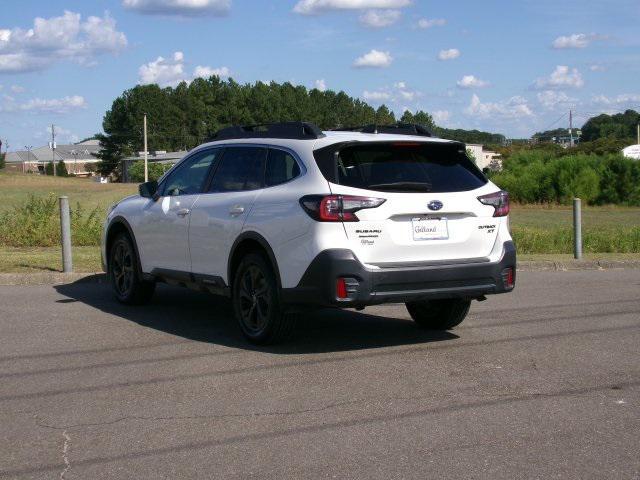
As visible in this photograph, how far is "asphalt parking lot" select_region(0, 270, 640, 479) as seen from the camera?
514cm

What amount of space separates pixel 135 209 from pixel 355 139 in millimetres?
3451

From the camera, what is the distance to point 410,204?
768cm

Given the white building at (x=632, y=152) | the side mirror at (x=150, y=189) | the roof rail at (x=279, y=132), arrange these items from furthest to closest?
the white building at (x=632, y=152)
the side mirror at (x=150, y=189)
the roof rail at (x=279, y=132)

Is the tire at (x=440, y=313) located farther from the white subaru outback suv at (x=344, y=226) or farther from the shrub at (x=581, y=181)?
the shrub at (x=581, y=181)

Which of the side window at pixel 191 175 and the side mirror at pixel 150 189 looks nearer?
the side window at pixel 191 175

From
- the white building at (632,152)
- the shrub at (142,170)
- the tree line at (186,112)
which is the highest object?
the tree line at (186,112)

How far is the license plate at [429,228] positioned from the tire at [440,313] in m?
1.06

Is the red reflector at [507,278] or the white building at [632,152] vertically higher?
the white building at [632,152]

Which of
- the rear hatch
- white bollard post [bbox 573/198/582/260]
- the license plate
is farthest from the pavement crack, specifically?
white bollard post [bbox 573/198/582/260]

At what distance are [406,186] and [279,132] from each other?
1.42 m

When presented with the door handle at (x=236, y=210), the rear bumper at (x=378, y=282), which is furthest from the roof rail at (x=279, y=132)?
the rear bumper at (x=378, y=282)

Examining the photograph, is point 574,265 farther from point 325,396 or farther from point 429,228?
point 325,396

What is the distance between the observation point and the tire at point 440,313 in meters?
8.88

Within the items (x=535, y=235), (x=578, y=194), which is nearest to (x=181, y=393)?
(x=535, y=235)
